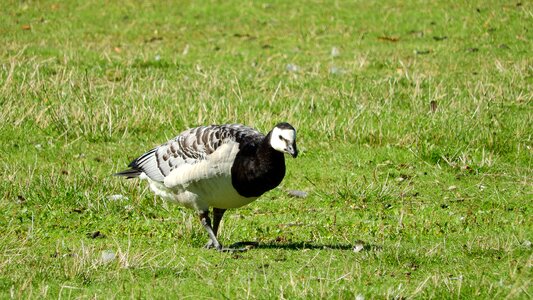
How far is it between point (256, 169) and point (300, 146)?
143 inches

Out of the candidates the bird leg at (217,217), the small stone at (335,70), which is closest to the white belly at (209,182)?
the bird leg at (217,217)

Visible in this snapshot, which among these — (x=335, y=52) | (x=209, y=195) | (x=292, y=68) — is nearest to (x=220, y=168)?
(x=209, y=195)

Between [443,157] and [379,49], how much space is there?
693 centimetres

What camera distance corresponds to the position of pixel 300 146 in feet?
37.2

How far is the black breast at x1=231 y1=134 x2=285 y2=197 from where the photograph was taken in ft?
25.5

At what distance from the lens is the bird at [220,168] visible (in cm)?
777

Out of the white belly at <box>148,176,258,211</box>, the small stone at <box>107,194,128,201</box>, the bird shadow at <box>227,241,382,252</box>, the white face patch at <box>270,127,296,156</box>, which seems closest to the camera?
the white face patch at <box>270,127,296,156</box>

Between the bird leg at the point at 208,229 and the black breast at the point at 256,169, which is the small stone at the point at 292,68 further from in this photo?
the black breast at the point at 256,169

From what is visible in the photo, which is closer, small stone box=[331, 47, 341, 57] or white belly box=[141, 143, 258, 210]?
white belly box=[141, 143, 258, 210]

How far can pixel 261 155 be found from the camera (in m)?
7.86

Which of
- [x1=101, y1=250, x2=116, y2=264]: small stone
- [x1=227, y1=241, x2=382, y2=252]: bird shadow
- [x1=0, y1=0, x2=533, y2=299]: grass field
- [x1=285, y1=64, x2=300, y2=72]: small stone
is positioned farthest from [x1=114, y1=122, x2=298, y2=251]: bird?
[x1=285, y1=64, x2=300, y2=72]: small stone

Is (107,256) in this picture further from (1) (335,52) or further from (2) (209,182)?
(1) (335,52)

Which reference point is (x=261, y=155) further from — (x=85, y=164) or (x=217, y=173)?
(x=85, y=164)

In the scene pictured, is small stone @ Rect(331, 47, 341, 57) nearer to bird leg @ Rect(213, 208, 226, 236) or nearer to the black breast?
bird leg @ Rect(213, 208, 226, 236)
